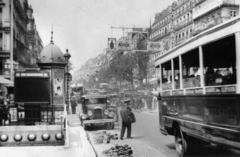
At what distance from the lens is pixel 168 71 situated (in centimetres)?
970

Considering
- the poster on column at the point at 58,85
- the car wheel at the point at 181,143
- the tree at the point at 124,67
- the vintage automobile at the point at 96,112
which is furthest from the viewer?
the tree at the point at 124,67

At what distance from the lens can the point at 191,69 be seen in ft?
25.7

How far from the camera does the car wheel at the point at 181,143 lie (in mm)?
8133

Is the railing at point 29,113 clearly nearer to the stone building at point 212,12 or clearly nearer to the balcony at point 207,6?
the stone building at point 212,12

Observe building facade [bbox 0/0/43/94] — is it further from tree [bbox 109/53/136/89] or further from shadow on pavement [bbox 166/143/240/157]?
shadow on pavement [bbox 166/143/240/157]

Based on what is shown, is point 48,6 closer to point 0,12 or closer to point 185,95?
point 185,95

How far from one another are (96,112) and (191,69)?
9.54m

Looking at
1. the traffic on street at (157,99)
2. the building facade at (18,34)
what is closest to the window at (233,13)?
the traffic on street at (157,99)

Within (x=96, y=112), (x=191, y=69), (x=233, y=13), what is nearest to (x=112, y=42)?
(x=96, y=112)

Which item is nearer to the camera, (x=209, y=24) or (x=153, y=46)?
(x=153, y=46)

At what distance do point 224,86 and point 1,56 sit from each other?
30.7 m

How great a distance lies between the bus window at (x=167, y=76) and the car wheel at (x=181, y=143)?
1367mm

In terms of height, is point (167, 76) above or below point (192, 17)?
below

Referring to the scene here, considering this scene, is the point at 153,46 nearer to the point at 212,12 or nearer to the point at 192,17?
the point at 212,12
